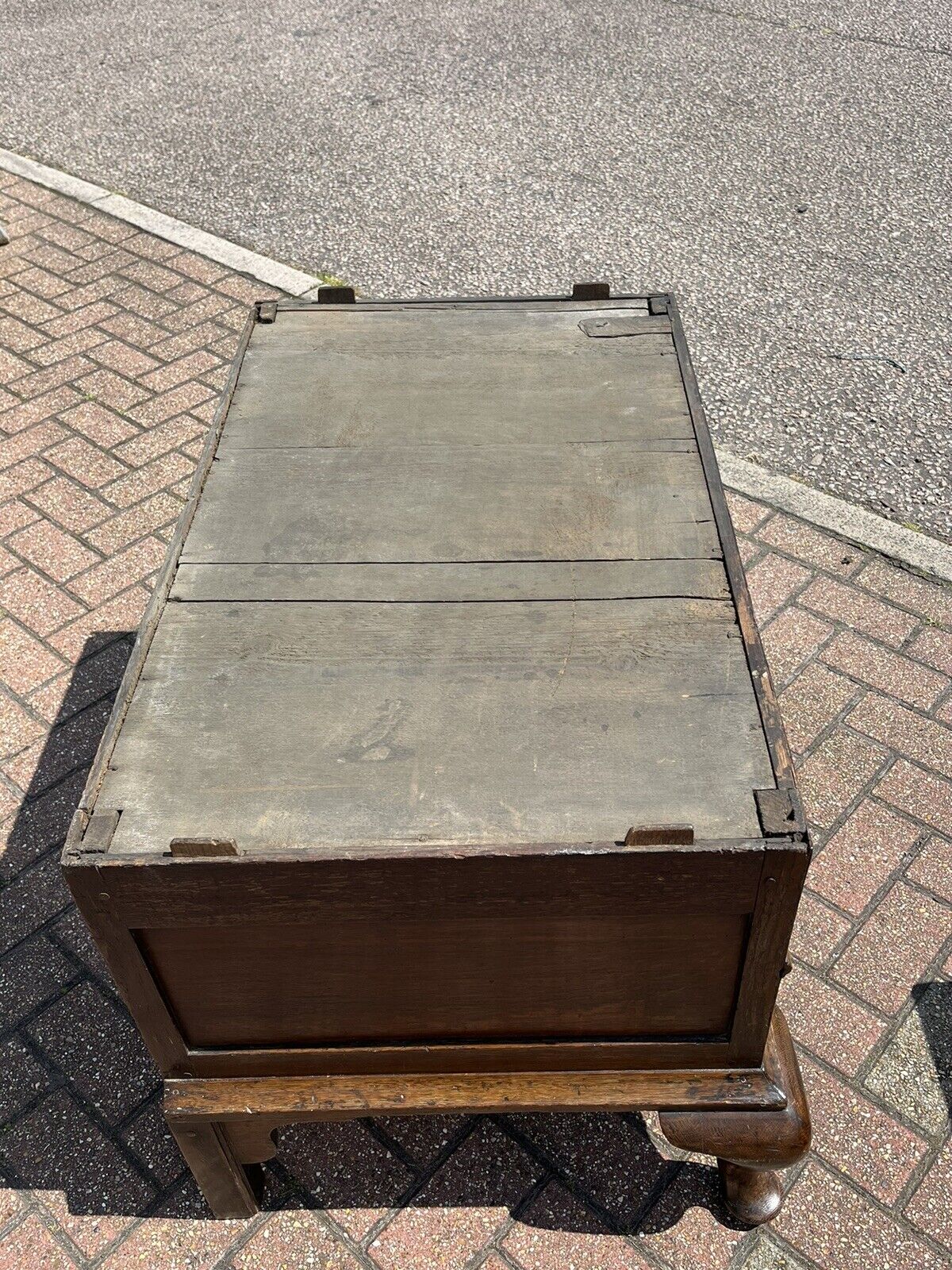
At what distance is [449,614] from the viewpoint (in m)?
1.87

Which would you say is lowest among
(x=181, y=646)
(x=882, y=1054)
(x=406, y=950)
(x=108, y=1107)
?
(x=882, y=1054)

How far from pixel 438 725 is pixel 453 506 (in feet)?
1.91

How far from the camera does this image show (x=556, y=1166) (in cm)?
212

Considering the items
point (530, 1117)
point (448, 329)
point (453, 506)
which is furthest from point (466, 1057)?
point (448, 329)

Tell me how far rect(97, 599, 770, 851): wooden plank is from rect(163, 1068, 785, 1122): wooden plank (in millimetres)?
530

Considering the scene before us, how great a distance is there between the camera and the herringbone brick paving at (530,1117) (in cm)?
202

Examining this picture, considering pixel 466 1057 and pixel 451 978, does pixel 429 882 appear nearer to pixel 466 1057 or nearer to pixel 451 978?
pixel 451 978

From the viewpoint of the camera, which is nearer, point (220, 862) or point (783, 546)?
point (220, 862)

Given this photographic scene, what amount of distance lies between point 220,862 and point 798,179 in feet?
17.7

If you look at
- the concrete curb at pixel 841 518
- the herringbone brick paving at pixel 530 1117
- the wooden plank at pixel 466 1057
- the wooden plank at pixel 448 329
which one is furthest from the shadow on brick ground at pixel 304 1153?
the concrete curb at pixel 841 518

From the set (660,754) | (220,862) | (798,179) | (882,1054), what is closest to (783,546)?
(882,1054)

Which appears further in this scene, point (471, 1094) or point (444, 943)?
point (471, 1094)

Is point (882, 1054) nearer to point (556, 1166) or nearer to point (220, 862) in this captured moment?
point (556, 1166)

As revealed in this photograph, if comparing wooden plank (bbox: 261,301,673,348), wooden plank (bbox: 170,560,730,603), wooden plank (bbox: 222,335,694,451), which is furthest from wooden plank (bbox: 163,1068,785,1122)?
wooden plank (bbox: 261,301,673,348)
